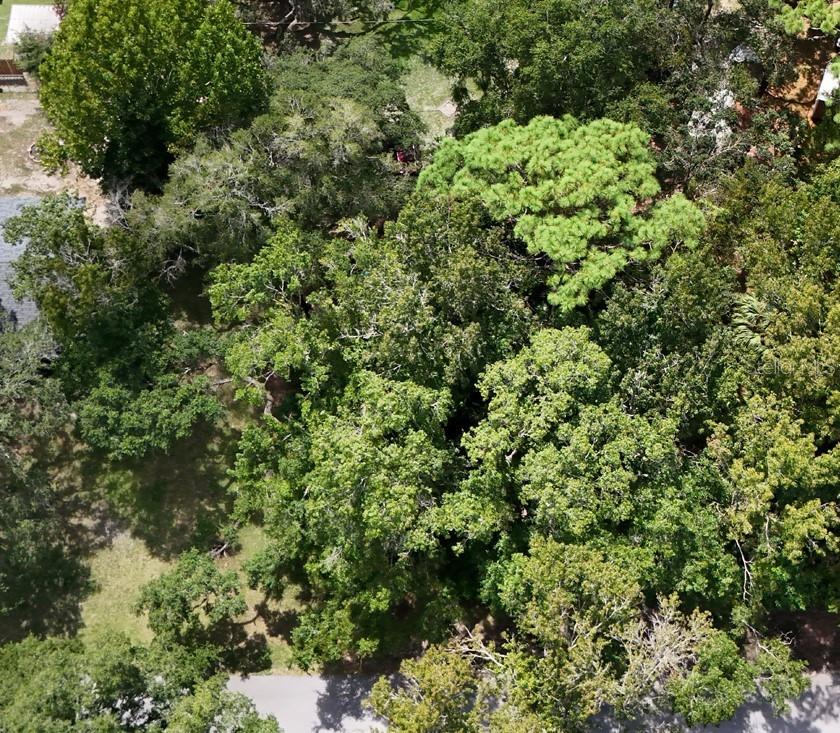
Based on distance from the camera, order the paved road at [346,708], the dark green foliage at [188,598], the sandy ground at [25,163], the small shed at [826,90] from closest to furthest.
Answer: the dark green foliage at [188,598] < the paved road at [346,708] < the small shed at [826,90] < the sandy ground at [25,163]

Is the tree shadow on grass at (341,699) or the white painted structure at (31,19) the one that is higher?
the white painted structure at (31,19)

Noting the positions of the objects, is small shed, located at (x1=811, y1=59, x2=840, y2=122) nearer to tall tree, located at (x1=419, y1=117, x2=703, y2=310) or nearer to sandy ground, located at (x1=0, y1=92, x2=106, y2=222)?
tall tree, located at (x1=419, y1=117, x2=703, y2=310)

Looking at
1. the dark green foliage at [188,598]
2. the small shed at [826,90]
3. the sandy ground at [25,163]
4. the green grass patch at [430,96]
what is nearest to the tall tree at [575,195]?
the small shed at [826,90]

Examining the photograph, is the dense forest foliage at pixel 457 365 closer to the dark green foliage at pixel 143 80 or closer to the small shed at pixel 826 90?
the dark green foliage at pixel 143 80

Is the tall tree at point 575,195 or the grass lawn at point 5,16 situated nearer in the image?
the tall tree at point 575,195

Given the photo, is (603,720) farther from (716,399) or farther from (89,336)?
(89,336)

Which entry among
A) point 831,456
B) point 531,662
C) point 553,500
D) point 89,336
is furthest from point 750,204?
point 89,336

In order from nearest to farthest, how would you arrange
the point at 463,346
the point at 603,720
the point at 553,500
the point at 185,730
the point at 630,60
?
1. the point at 185,730
2. the point at 553,500
3. the point at 463,346
4. the point at 603,720
5. the point at 630,60
